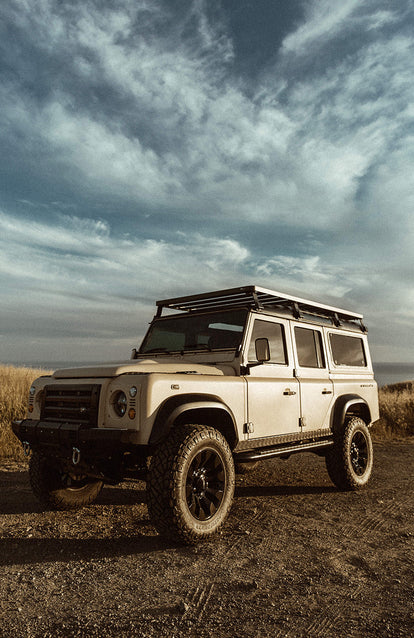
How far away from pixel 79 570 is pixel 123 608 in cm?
77

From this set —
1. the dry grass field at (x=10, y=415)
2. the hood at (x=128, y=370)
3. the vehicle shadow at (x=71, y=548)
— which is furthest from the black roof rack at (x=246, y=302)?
the dry grass field at (x=10, y=415)

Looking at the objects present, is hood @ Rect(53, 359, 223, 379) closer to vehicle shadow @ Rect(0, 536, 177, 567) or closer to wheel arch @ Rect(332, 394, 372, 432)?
vehicle shadow @ Rect(0, 536, 177, 567)

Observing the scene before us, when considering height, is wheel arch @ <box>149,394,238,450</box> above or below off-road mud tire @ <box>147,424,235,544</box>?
above

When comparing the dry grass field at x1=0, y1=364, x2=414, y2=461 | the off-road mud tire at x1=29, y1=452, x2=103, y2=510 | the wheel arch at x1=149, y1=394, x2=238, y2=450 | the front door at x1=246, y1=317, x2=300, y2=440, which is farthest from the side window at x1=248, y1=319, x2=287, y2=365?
the dry grass field at x1=0, y1=364, x2=414, y2=461

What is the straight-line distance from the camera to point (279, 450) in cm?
526

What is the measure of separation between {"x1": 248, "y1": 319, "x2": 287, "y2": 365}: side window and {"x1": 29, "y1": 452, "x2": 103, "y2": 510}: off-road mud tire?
8.24ft

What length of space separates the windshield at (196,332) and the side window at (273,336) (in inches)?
8.8

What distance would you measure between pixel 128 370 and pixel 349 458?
3.50 m

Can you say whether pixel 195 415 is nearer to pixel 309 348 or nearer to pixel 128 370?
pixel 128 370

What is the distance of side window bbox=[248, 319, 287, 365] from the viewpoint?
18.2 ft

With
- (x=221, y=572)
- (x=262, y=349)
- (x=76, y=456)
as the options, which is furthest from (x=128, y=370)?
(x=221, y=572)

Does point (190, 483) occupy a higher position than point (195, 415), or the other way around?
point (195, 415)

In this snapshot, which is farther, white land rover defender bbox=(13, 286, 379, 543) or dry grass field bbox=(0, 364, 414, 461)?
dry grass field bbox=(0, 364, 414, 461)

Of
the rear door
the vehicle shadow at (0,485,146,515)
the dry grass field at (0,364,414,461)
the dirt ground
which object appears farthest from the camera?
the dry grass field at (0,364,414,461)
